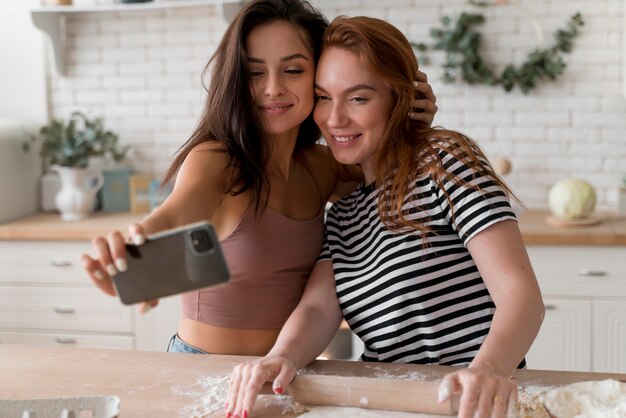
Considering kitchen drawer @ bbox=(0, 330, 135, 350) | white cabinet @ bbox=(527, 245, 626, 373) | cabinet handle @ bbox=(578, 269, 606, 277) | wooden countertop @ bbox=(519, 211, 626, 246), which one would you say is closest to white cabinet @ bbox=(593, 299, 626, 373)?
white cabinet @ bbox=(527, 245, 626, 373)

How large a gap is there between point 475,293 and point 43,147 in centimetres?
271

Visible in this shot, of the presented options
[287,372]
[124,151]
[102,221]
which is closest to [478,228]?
[287,372]

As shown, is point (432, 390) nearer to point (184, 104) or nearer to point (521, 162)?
point (521, 162)

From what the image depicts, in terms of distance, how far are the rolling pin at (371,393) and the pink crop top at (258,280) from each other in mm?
426

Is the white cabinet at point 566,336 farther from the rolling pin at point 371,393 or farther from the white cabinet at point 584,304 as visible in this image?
the rolling pin at point 371,393

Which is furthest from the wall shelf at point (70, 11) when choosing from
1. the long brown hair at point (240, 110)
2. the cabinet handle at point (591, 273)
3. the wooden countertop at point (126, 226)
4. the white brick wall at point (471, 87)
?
the cabinet handle at point (591, 273)

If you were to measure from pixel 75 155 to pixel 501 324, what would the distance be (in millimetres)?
2718

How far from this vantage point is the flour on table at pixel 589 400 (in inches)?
53.7

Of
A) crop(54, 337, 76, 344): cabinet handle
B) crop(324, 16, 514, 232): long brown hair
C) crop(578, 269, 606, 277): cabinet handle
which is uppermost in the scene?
crop(324, 16, 514, 232): long brown hair

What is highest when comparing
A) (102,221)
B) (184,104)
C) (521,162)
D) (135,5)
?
(135,5)

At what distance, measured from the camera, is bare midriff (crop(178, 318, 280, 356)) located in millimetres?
1943

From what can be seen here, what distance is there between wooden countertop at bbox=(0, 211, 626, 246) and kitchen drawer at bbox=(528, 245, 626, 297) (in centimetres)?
4

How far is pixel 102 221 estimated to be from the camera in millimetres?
3719

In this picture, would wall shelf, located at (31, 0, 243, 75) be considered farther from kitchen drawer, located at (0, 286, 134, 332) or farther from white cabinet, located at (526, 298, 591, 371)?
white cabinet, located at (526, 298, 591, 371)
